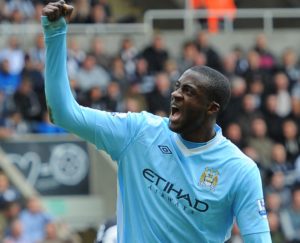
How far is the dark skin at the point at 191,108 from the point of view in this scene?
5602 millimetres

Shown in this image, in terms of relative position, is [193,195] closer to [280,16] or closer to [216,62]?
[216,62]

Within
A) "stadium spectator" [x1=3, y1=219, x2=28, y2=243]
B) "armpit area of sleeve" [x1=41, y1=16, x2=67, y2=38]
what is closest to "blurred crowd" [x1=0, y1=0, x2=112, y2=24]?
"stadium spectator" [x1=3, y1=219, x2=28, y2=243]

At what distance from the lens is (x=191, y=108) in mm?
5633

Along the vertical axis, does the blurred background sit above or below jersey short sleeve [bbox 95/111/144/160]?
below

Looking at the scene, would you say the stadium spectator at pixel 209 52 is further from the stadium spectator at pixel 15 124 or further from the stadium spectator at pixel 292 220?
the stadium spectator at pixel 15 124

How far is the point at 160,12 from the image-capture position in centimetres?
2242

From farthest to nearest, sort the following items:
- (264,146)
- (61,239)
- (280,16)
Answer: (280,16) < (264,146) < (61,239)

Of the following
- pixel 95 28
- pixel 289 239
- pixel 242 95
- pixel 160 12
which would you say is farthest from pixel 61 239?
pixel 160 12

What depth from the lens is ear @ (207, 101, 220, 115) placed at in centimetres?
573

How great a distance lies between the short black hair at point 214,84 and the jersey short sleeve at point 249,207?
0.44 meters

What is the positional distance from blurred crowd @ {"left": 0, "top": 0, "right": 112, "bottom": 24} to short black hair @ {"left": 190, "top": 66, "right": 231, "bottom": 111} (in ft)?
43.4

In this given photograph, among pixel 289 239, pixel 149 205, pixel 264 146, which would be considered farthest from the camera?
pixel 264 146

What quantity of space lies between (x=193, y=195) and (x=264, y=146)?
12.0 m

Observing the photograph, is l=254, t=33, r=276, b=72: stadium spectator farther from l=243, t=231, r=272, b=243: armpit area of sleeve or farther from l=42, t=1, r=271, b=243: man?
l=243, t=231, r=272, b=243: armpit area of sleeve
